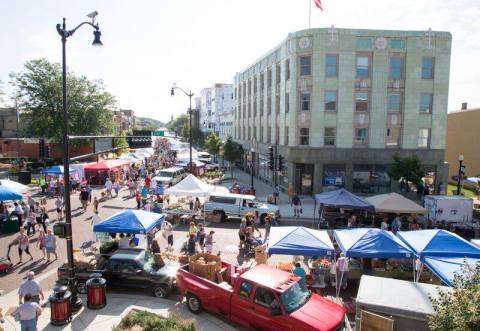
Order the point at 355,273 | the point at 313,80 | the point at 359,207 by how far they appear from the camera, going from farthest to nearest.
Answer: the point at 313,80
the point at 359,207
the point at 355,273

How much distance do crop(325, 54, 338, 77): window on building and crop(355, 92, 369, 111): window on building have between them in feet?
8.68

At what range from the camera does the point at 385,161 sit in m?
31.3

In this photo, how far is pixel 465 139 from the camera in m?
50.2

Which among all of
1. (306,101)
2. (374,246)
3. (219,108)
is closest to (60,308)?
(374,246)

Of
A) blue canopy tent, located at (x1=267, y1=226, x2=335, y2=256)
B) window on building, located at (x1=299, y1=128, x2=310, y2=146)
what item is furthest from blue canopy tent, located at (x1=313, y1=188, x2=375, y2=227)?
window on building, located at (x1=299, y1=128, x2=310, y2=146)

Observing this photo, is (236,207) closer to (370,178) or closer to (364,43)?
(370,178)

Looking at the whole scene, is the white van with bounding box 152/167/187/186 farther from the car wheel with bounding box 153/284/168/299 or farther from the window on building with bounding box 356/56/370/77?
the car wheel with bounding box 153/284/168/299

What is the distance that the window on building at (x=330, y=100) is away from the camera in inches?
1225

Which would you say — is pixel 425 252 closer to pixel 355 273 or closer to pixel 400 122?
pixel 355 273

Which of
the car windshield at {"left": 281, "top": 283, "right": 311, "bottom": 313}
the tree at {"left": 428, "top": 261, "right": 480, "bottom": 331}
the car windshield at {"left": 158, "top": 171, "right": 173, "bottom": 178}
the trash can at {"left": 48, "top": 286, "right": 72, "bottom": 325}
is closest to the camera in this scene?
the tree at {"left": 428, "top": 261, "right": 480, "bottom": 331}

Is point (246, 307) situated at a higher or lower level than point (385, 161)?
lower

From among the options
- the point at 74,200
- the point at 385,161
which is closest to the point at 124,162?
the point at 74,200

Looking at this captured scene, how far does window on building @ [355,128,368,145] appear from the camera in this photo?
103 ft

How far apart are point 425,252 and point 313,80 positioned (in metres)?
21.1
